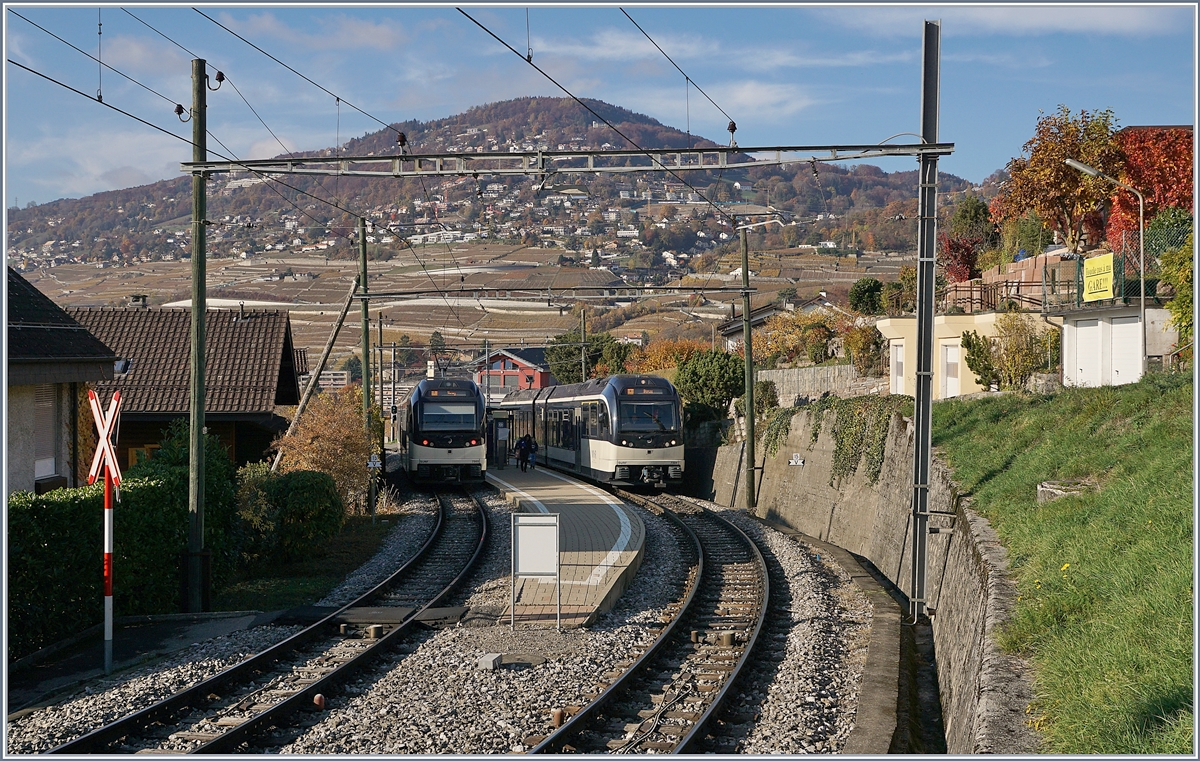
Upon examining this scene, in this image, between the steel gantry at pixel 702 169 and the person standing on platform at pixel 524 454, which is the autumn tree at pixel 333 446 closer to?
the steel gantry at pixel 702 169

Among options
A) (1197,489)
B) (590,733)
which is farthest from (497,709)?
(1197,489)

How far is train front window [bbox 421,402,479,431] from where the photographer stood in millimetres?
31625

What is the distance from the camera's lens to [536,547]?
12922 millimetres

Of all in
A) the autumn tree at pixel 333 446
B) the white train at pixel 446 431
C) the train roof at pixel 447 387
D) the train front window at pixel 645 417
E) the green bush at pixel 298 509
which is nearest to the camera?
the green bush at pixel 298 509

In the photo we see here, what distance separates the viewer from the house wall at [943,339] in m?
29.2

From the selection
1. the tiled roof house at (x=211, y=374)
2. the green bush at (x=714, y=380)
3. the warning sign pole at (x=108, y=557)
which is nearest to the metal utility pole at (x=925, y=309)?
the warning sign pole at (x=108, y=557)

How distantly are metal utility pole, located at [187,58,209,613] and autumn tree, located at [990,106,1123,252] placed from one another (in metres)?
24.5

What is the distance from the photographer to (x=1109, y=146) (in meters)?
30.4

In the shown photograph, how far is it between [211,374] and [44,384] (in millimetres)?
8770

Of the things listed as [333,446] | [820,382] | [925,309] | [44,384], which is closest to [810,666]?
[925,309]

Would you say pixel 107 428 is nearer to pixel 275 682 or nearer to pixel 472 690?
pixel 275 682

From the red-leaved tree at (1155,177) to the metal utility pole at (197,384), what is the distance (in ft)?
83.9

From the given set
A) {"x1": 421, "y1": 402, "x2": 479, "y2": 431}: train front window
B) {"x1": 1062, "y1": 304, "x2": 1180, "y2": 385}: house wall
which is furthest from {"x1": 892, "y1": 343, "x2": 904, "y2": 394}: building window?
{"x1": 421, "y1": 402, "x2": 479, "y2": 431}: train front window

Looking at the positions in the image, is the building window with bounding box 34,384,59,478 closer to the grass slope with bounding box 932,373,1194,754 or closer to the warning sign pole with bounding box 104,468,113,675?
the warning sign pole with bounding box 104,468,113,675
